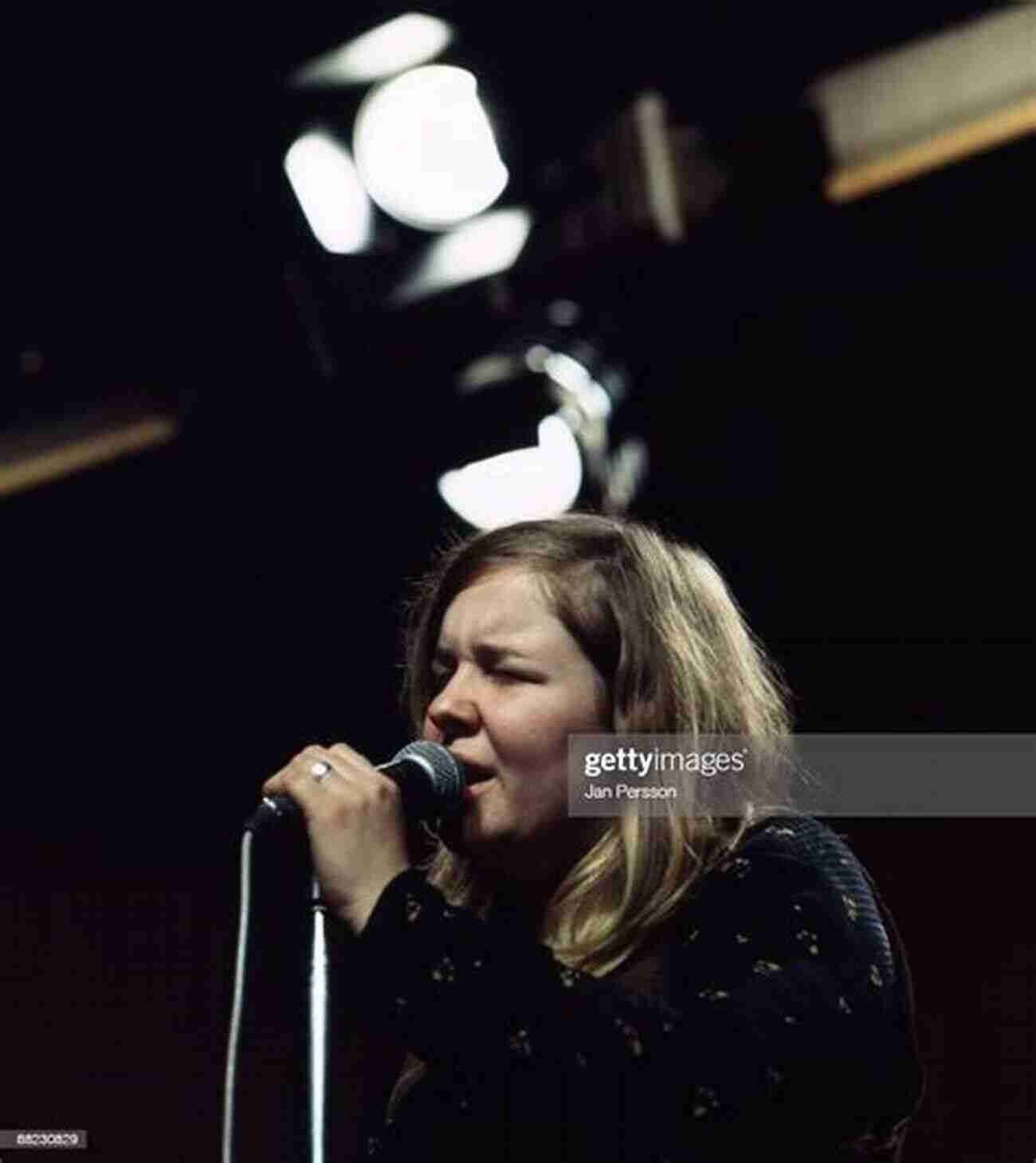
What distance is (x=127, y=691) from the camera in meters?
2.02

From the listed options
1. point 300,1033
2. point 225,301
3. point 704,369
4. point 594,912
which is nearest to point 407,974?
point 594,912

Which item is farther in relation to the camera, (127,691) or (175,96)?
(127,691)

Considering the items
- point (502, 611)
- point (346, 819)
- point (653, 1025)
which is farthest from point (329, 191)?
point (653, 1025)

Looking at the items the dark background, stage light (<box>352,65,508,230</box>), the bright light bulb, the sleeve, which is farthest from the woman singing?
the bright light bulb

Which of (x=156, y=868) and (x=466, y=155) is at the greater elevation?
(x=466, y=155)

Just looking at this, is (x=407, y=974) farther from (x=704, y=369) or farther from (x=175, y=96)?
(x=704, y=369)

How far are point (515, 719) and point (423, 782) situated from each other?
104mm

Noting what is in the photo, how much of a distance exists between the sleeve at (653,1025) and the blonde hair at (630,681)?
5.0 inches

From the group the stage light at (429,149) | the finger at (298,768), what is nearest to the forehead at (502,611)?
the finger at (298,768)

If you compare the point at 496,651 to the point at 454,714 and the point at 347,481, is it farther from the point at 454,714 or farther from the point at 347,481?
the point at 347,481

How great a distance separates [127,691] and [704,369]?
2.63ft

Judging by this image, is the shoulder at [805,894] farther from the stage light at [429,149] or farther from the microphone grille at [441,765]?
the stage light at [429,149]

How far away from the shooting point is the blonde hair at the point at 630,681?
1.12 metres

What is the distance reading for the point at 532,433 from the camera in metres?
1.95
